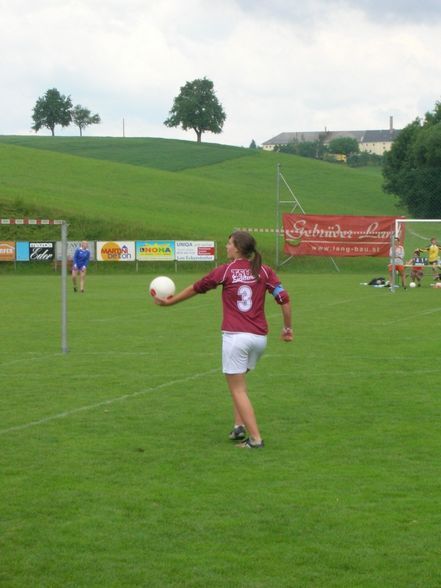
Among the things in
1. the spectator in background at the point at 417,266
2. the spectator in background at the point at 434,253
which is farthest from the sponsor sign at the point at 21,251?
the spectator in background at the point at 434,253

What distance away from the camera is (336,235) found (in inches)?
1754

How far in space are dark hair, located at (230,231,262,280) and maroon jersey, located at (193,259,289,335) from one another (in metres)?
0.05

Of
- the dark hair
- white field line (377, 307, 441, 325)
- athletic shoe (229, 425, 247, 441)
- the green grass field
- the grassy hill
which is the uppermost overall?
the grassy hill

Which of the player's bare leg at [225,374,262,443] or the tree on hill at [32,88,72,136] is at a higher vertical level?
the tree on hill at [32,88,72,136]

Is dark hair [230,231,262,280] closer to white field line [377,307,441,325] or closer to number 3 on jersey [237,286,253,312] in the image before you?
number 3 on jersey [237,286,253,312]

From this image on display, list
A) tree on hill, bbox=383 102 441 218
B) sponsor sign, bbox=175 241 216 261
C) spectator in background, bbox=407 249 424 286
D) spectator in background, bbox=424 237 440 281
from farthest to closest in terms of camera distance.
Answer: tree on hill, bbox=383 102 441 218 → sponsor sign, bbox=175 241 216 261 → spectator in background, bbox=424 237 440 281 → spectator in background, bbox=407 249 424 286

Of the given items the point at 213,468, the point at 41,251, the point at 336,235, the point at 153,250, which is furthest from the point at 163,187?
the point at 213,468

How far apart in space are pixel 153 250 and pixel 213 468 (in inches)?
1556

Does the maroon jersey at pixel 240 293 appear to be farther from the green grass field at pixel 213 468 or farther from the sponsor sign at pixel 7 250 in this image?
the sponsor sign at pixel 7 250

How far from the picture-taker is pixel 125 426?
10570 mm

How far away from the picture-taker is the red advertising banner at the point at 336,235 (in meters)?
44.4

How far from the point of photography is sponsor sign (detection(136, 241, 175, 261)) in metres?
48.0

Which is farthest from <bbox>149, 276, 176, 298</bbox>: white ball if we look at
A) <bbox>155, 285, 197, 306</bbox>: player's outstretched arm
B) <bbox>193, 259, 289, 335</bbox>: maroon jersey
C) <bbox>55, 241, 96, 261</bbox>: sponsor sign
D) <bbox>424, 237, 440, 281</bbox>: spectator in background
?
<bbox>55, 241, 96, 261</bbox>: sponsor sign

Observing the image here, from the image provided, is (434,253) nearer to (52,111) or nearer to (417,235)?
(417,235)
